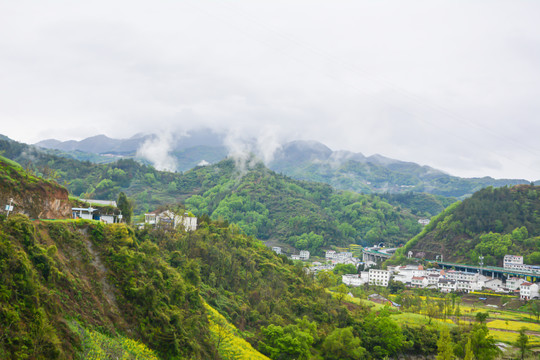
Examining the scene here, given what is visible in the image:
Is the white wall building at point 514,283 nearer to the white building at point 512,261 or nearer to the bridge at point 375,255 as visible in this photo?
the white building at point 512,261

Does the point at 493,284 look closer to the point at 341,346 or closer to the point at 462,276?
the point at 462,276

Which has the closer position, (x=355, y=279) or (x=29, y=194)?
(x=29, y=194)

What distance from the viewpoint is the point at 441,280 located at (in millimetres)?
69188

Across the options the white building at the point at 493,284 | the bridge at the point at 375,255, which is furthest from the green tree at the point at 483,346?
the bridge at the point at 375,255

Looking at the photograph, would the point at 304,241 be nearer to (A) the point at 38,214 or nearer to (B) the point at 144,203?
(B) the point at 144,203

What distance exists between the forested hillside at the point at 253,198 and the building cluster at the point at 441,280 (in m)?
34.1

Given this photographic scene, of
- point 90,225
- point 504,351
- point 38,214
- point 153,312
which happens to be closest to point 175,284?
point 153,312

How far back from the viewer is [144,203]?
10894 cm

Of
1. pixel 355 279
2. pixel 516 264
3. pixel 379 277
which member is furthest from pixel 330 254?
pixel 516 264

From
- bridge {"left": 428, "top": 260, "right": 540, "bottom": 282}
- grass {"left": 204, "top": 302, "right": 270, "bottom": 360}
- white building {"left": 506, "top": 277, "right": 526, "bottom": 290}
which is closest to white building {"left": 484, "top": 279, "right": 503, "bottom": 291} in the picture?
white building {"left": 506, "top": 277, "right": 526, "bottom": 290}

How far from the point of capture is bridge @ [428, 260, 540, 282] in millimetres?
68300

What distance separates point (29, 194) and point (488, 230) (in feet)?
292

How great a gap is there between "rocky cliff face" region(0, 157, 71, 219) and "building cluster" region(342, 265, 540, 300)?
174 feet

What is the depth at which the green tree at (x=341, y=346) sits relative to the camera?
33406mm
